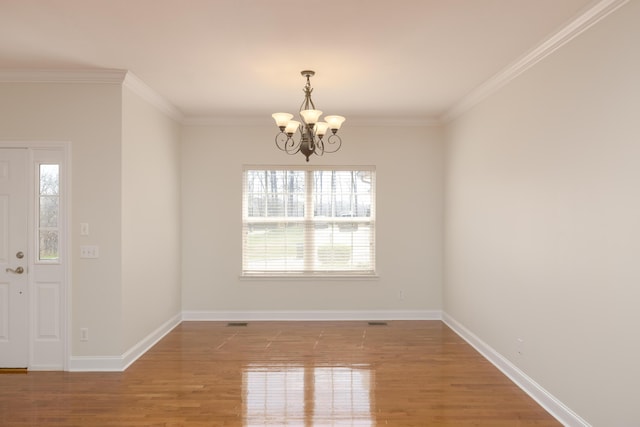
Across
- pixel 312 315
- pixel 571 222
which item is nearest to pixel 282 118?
pixel 571 222

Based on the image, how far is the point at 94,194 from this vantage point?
4.29 meters

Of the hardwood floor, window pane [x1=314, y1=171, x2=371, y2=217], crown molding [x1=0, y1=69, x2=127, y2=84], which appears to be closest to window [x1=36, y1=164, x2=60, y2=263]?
crown molding [x1=0, y1=69, x2=127, y2=84]

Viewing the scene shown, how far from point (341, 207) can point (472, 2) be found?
152 inches

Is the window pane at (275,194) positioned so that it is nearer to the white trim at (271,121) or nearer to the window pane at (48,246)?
the white trim at (271,121)

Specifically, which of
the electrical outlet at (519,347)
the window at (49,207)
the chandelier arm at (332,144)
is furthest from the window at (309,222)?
the electrical outlet at (519,347)

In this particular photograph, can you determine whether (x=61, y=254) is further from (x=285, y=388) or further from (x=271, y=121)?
(x=271, y=121)

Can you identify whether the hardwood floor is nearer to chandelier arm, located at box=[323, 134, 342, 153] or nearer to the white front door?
the white front door

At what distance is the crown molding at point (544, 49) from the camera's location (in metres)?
2.80

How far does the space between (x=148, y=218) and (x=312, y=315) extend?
258 cm

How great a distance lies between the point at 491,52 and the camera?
3727 mm

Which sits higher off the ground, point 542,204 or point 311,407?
point 542,204

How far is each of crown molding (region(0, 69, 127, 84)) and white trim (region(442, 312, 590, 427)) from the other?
437 centimetres

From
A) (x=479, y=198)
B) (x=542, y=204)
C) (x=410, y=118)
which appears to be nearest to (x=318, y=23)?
(x=542, y=204)

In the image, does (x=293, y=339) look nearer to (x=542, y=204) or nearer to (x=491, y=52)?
(x=542, y=204)
